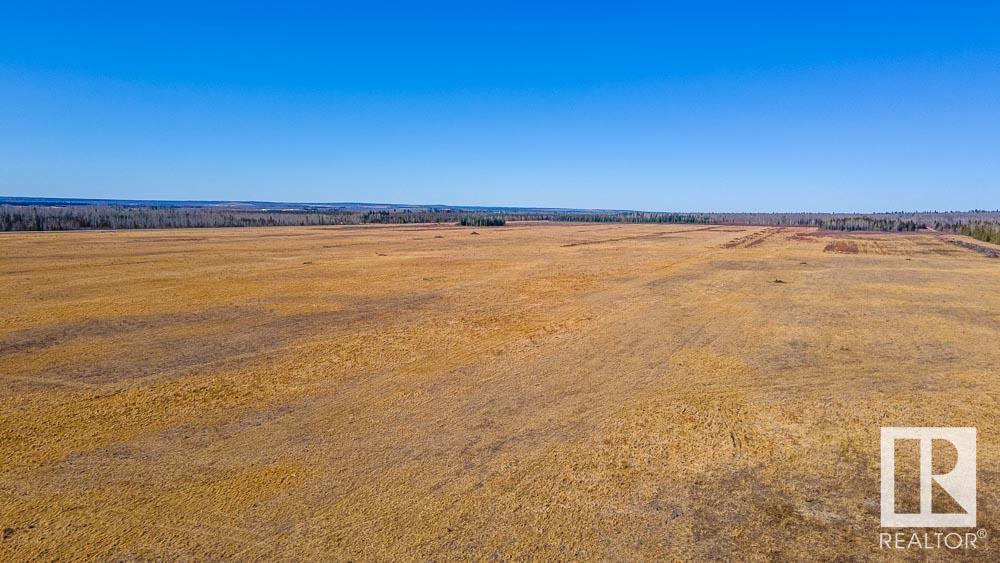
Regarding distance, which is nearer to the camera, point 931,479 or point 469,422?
point 931,479

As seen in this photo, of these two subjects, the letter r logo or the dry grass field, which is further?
the letter r logo

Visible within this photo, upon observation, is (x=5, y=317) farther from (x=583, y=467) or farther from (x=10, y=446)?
(x=583, y=467)

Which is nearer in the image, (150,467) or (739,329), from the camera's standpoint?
(150,467)

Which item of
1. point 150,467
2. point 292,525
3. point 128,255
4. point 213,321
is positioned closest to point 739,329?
point 292,525
